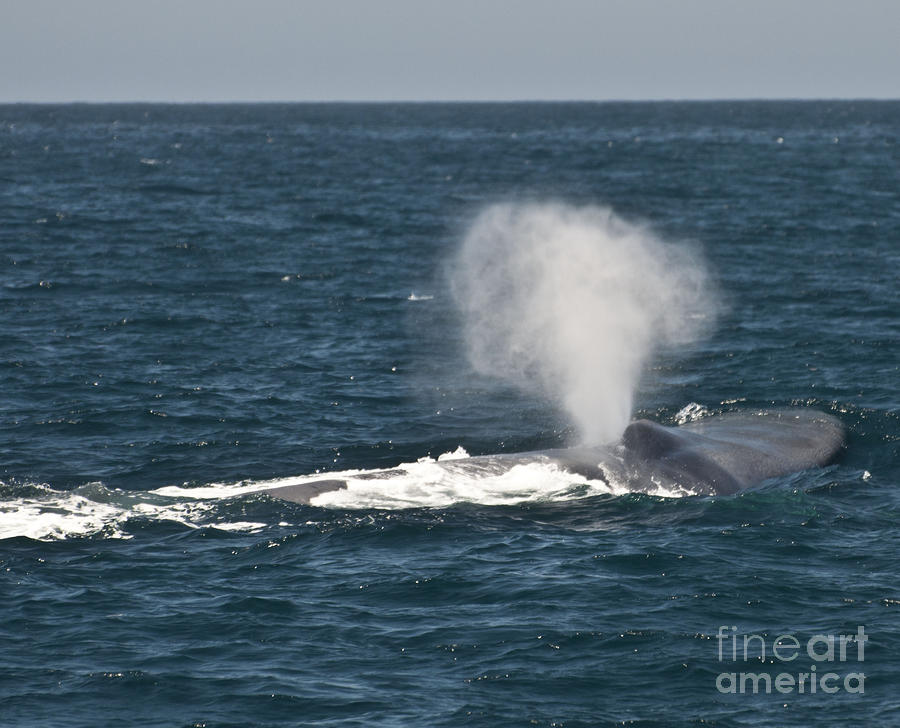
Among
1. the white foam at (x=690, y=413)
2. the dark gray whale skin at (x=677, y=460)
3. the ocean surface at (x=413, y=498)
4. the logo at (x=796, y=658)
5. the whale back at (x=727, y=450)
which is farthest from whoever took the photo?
the white foam at (x=690, y=413)

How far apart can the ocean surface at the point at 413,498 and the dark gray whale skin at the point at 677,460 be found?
62 cm

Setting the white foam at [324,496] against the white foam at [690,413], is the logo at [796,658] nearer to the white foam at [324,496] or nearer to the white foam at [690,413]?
the white foam at [324,496]

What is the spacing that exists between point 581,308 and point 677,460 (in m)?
23.7

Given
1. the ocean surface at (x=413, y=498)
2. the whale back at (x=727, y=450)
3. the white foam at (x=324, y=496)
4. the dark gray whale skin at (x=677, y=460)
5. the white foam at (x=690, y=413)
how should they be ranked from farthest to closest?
1. the white foam at (x=690, y=413)
2. the whale back at (x=727, y=450)
3. the dark gray whale skin at (x=677, y=460)
4. the white foam at (x=324, y=496)
5. the ocean surface at (x=413, y=498)

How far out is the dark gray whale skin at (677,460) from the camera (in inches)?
1184

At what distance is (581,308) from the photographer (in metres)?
54.0

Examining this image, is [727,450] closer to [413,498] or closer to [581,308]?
[413,498]

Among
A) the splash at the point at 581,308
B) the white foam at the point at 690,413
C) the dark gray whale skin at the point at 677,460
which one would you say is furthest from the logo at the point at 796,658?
the white foam at the point at 690,413

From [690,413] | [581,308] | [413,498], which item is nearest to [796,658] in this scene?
[413,498]

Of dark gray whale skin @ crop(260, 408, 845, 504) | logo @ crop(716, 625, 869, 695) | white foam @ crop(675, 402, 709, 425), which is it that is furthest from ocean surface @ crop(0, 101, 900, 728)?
dark gray whale skin @ crop(260, 408, 845, 504)

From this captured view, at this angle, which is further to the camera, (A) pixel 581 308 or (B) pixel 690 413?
(A) pixel 581 308

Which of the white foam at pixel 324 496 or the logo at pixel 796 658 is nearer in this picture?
the logo at pixel 796 658

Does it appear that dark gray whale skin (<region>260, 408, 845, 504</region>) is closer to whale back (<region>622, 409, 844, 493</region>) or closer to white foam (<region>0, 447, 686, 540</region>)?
whale back (<region>622, 409, 844, 493</region>)

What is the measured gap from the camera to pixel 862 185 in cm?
10412
